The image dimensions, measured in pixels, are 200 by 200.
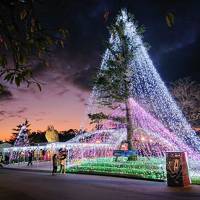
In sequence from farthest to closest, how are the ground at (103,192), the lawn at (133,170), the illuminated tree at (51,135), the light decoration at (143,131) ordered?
the illuminated tree at (51,135) < the light decoration at (143,131) < the lawn at (133,170) < the ground at (103,192)

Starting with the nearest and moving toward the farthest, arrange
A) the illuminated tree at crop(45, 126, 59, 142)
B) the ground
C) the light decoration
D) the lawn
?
the ground, the lawn, the light decoration, the illuminated tree at crop(45, 126, 59, 142)

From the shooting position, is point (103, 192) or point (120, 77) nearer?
point (103, 192)

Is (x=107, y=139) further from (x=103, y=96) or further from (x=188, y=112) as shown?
(x=188, y=112)

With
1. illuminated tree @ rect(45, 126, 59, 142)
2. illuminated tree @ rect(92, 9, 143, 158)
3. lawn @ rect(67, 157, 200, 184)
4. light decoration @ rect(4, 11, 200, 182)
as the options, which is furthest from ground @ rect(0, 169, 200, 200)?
illuminated tree @ rect(45, 126, 59, 142)

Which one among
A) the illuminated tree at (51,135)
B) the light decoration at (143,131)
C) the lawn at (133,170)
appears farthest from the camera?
the illuminated tree at (51,135)

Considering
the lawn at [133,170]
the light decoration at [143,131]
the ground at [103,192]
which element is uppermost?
the light decoration at [143,131]

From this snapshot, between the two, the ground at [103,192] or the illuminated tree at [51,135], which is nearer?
the ground at [103,192]

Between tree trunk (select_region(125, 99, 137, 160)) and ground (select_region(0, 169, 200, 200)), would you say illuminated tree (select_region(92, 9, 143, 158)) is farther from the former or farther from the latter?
ground (select_region(0, 169, 200, 200))

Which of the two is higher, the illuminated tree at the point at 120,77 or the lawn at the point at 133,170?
the illuminated tree at the point at 120,77

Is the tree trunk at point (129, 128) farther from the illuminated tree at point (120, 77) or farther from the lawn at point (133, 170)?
the lawn at point (133, 170)

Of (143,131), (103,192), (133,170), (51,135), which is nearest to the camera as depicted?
(103,192)

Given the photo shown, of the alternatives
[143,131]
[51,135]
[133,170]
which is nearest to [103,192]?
[133,170]

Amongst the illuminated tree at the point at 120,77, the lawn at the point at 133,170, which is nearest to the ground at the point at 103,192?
the lawn at the point at 133,170

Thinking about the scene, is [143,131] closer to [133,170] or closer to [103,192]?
[133,170]
